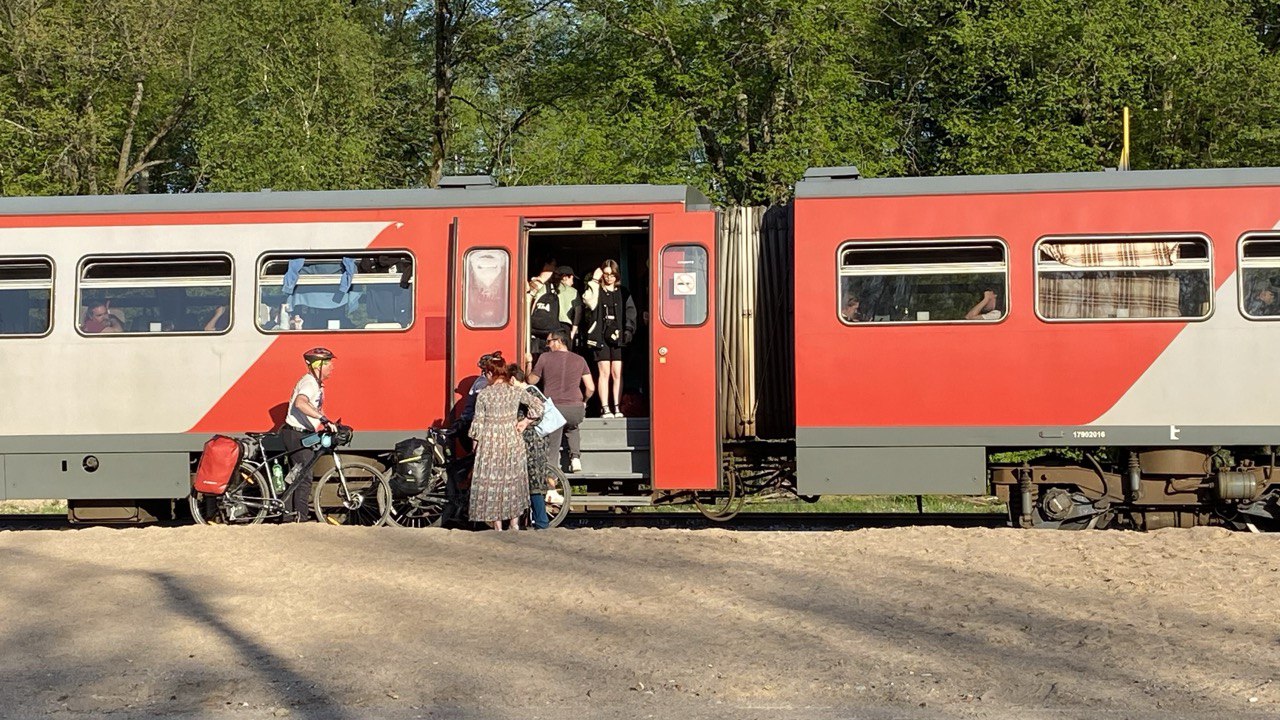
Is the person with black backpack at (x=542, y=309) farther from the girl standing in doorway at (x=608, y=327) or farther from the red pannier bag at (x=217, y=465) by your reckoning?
the red pannier bag at (x=217, y=465)

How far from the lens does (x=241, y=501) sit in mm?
13211

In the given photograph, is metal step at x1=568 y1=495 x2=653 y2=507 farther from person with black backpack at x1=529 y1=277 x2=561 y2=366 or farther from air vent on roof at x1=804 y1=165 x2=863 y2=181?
air vent on roof at x1=804 y1=165 x2=863 y2=181

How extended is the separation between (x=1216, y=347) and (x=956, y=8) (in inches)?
773

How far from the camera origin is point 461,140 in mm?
34625

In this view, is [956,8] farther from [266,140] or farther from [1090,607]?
[1090,607]

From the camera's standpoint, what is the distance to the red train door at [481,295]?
1305 centimetres

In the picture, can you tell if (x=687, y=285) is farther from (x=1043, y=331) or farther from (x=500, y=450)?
(x=1043, y=331)

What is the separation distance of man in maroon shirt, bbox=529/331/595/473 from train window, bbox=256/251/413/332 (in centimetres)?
132

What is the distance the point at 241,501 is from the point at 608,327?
12.3 ft

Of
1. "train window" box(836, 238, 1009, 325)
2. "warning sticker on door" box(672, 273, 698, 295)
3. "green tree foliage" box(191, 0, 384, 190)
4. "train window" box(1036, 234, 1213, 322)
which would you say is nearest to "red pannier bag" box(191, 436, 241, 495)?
"warning sticker on door" box(672, 273, 698, 295)

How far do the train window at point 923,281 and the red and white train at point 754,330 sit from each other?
2 cm

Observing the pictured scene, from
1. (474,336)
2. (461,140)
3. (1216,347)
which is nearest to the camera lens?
(1216,347)

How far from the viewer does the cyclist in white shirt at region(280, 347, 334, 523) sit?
12.6 meters

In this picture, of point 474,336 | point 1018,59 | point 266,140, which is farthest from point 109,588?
point 1018,59
